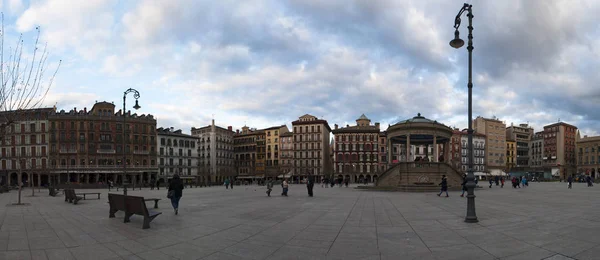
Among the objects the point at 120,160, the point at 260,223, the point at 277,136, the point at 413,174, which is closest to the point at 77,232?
the point at 260,223

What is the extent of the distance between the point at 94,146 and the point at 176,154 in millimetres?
20792

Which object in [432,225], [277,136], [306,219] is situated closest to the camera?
[432,225]

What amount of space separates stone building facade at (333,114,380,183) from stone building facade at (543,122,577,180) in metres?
64.4

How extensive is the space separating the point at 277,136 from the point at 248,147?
11697 mm

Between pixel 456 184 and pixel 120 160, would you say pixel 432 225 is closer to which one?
pixel 456 184

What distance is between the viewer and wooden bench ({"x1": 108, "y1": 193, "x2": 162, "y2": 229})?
10664 millimetres

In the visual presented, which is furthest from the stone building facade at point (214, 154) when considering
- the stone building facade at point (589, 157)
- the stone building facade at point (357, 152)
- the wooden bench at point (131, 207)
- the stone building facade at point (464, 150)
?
the stone building facade at point (589, 157)

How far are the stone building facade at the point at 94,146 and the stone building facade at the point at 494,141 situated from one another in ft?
344

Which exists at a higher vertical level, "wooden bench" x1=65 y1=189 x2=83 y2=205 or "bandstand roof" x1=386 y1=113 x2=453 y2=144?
"bandstand roof" x1=386 y1=113 x2=453 y2=144

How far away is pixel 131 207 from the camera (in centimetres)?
1155

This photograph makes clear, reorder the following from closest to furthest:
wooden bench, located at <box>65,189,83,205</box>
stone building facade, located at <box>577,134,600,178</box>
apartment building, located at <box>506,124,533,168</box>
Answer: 1. wooden bench, located at <box>65,189,83,205</box>
2. stone building facade, located at <box>577,134,600,178</box>
3. apartment building, located at <box>506,124,533,168</box>

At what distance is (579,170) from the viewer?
118 meters

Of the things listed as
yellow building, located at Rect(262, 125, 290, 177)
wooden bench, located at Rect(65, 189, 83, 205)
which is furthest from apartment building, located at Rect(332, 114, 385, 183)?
wooden bench, located at Rect(65, 189, 83, 205)

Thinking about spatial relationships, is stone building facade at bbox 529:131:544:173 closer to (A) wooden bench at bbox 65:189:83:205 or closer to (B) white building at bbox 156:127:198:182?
(B) white building at bbox 156:127:198:182
